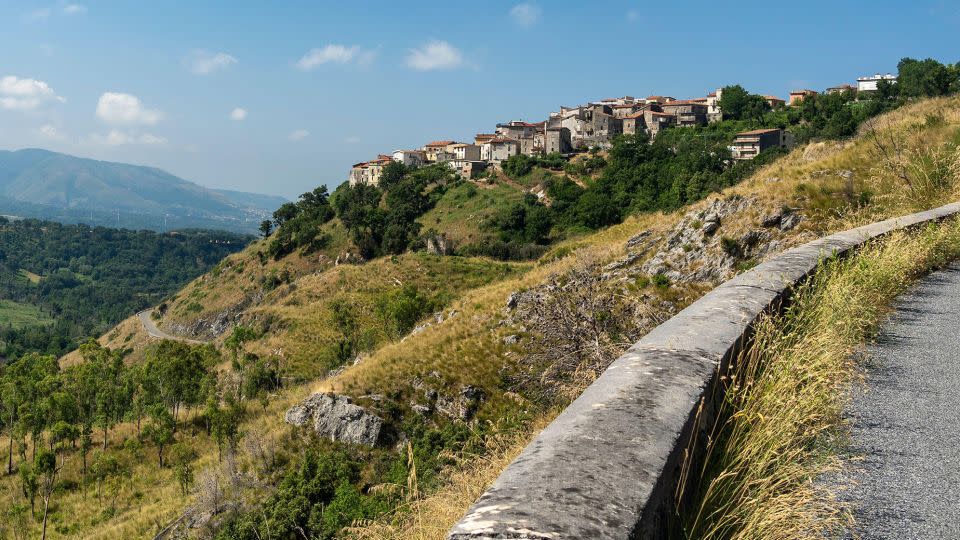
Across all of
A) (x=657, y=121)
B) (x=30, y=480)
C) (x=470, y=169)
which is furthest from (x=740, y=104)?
(x=30, y=480)

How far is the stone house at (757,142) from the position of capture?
3169 inches

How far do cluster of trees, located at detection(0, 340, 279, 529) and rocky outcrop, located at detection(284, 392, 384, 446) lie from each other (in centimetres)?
673

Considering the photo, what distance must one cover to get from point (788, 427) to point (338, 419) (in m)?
20.9

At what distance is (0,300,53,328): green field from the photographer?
143 metres

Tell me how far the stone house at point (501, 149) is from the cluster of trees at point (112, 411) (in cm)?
7122

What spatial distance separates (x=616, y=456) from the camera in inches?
87.0

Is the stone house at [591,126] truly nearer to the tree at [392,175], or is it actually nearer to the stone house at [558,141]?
the stone house at [558,141]

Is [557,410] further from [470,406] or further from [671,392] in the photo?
[470,406]

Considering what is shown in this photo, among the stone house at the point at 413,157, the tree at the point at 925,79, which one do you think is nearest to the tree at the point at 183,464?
the tree at the point at 925,79

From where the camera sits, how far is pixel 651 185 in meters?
75.1

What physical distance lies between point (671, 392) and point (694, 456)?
0.29m

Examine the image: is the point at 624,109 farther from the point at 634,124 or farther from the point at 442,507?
the point at 442,507

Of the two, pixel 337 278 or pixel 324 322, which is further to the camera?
pixel 337 278

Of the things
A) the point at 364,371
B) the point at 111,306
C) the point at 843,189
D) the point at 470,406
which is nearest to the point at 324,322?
the point at 364,371
